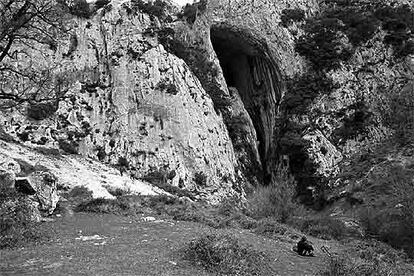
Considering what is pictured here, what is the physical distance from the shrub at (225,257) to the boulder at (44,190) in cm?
779

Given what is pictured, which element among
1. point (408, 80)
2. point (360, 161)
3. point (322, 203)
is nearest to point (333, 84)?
point (408, 80)

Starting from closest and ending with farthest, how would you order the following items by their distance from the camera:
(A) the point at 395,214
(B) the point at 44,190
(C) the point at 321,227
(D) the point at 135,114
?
(B) the point at 44,190 → (C) the point at 321,227 → (A) the point at 395,214 → (D) the point at 135,114

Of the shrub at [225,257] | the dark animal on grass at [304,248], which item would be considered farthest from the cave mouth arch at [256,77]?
the shrub at [225,257]

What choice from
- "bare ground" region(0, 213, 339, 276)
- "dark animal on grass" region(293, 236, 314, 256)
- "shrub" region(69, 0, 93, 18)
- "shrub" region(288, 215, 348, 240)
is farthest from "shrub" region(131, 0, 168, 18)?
"dark animal on grass" region(293, 236, 314, 256)

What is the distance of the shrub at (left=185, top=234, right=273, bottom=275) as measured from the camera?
1030cm

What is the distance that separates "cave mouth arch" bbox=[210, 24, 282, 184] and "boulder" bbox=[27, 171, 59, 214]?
85.2 ft

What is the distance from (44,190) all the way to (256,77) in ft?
109

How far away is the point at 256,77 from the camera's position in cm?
4616

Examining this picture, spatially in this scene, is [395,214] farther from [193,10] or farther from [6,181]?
[193,10]

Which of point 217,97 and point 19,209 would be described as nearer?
point 19,209

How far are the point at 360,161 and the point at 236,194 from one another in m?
10.9

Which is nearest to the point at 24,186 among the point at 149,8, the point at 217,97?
the point at 217,97

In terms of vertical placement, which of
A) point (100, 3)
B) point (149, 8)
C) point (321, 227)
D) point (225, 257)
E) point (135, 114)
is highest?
point (100, 3)

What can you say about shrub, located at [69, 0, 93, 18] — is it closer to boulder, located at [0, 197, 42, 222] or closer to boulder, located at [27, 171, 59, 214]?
boulder, located at [27, 171, 59, 214]
